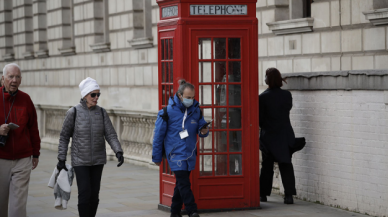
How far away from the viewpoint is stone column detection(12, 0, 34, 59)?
24.2 meters

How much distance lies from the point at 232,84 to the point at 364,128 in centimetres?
153

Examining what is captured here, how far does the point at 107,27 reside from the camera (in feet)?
58.8


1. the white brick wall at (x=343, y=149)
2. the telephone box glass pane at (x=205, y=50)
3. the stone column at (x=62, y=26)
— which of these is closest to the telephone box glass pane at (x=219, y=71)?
the telephone box glass pane at (x=205, y=50)

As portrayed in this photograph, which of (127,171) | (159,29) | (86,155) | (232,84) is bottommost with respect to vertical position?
(127,171)

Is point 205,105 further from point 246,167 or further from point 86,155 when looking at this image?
point 86,155

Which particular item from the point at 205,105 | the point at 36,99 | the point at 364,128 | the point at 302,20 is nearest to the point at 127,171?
the point at 302,20

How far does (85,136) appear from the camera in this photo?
674 cm

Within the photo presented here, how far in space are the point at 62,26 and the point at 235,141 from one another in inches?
542

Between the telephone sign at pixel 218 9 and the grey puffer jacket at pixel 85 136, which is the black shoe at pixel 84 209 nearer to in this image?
the grey puffer jacket at pixel 85 136

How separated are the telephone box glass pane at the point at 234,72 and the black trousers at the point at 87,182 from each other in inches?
75.9

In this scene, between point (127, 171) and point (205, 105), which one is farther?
point (127, 171)

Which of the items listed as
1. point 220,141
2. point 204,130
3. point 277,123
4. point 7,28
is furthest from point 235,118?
point 7,28

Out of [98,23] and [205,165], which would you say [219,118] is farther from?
[98,23]

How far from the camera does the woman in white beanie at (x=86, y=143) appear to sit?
6746 mm
